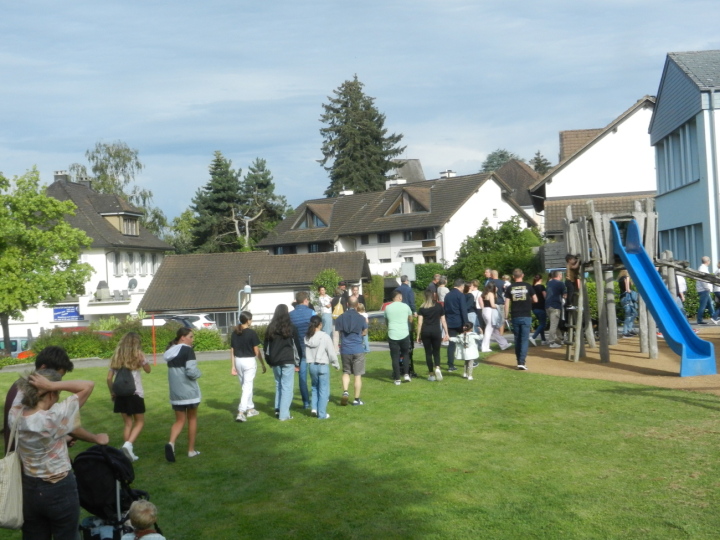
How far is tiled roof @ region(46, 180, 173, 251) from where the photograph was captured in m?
64.0

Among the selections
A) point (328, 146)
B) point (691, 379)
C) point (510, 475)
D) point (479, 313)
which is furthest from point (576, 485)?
point (328, 146)

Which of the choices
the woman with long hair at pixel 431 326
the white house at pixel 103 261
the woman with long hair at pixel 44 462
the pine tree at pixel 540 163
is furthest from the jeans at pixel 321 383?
the pine tree at pixel 540 163

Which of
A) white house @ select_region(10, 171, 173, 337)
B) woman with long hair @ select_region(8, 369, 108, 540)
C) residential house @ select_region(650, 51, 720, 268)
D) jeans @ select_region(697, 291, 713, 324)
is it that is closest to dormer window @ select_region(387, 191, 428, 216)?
white house @ select_region(10, 171, 173, 337)

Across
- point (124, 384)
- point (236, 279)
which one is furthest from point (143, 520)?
point (236, 279)

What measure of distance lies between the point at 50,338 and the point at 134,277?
3741 cm

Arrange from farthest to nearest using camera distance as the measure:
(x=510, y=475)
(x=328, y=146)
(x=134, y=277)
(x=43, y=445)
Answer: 1. (x=328, y=146)
2. (x=134, y=277)
3. (x=510, y=475)
4. (x=43, y=445)

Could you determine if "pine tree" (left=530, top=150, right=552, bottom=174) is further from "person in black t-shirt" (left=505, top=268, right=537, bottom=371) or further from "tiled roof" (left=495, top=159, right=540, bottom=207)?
"person in black t-shirt" (left=505, top=268, right=537, bottom=371)

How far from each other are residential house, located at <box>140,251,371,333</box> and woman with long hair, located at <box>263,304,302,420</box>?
4117cm

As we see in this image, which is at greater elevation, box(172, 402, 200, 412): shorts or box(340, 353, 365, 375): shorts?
box(340, 353, 365, 375): shorts

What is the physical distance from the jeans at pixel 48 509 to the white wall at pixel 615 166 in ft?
141

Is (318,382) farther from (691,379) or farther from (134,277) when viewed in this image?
(134,277)

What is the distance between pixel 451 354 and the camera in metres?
18.3

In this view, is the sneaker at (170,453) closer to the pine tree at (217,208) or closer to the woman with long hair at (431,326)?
the woman with long hair at (431,326)

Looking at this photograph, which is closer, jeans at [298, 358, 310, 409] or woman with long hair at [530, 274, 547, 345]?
jeans at [298, 358, 310, 409]
